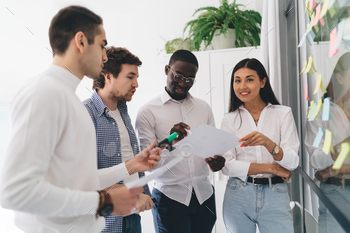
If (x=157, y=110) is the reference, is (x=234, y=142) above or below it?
below

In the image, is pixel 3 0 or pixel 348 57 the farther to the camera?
pixel 3 0

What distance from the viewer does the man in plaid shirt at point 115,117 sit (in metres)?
1.24

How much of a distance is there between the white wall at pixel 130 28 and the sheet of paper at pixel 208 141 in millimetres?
1775

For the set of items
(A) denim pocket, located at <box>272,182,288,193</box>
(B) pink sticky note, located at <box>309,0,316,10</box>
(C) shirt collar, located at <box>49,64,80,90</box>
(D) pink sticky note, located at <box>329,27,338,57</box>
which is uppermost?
(B) pink sticky note, located at <box>309,0,316,10</box>

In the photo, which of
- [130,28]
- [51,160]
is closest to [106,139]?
[51,160]

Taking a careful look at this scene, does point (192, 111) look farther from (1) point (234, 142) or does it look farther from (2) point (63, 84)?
(2) point (63, 84)

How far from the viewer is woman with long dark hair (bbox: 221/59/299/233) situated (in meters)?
1.27

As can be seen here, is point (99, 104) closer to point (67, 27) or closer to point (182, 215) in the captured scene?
point (67, 27)

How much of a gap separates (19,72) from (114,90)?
1818mm

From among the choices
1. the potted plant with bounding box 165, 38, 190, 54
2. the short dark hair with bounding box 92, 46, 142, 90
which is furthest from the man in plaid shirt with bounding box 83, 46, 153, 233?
the potted plant with bounding box 165, 38, 190, 54

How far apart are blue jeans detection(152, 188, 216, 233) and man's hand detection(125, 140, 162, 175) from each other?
0.37 m

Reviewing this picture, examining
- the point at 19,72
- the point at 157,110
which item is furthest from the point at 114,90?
the point at 19,72

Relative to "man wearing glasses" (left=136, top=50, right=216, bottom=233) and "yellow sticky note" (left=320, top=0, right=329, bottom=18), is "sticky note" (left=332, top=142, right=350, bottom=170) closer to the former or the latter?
"yellow sticky note" (left=320, top=0, right=329, bottom=18)

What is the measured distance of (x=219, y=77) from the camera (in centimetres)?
246
